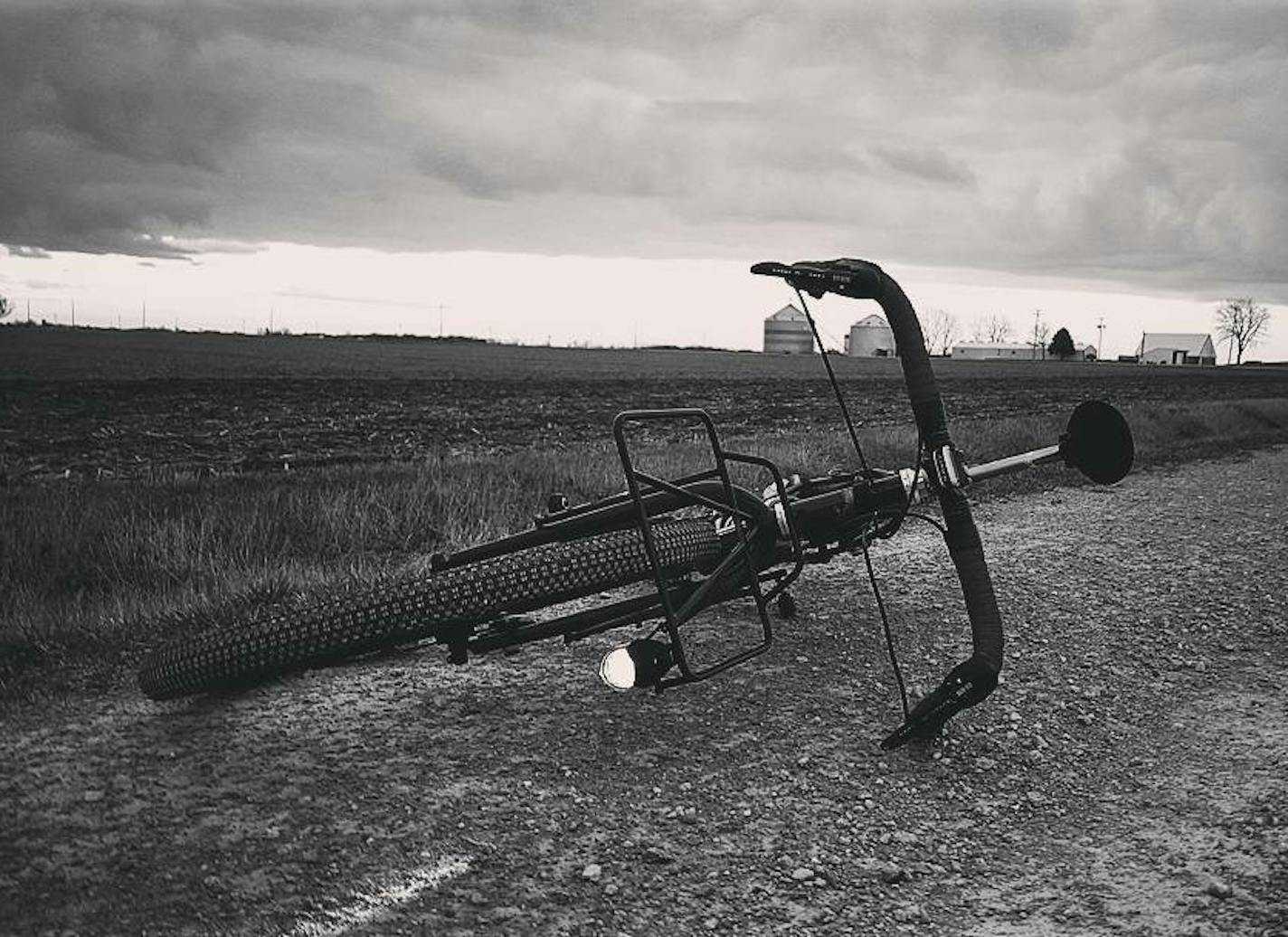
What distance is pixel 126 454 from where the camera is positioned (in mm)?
16641

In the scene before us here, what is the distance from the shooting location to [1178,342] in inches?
6570

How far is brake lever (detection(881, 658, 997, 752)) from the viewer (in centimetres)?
425

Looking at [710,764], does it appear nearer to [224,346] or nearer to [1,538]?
[1,538]

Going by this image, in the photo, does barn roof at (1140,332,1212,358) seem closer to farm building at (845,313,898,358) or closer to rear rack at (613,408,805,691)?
farm building at (845,313,898,358)

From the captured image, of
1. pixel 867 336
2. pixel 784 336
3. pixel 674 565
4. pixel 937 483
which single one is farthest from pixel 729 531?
pixel 784 336

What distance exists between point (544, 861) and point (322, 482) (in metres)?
7.61

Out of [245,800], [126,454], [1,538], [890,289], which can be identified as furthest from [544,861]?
[126,454]

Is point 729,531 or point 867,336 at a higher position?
point 867,336

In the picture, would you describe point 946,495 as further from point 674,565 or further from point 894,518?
point 674,565

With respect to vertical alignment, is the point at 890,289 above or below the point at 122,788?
above

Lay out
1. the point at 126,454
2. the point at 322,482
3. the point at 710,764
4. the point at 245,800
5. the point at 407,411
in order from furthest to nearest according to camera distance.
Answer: the point at 407,411
the point at 126,454
the point at 322,482
the point at 710,764
the point at 245,800

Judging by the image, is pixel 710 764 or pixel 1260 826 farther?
pixel 710 764

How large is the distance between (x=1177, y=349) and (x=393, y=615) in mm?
179925

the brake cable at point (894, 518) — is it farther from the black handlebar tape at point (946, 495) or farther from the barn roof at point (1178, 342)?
the barn roof at point (1178, 342)
